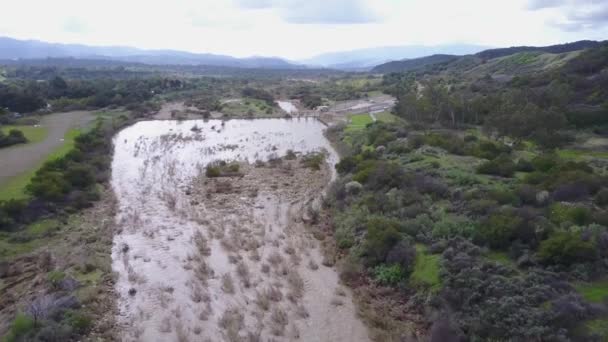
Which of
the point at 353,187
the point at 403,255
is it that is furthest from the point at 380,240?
the point at 353,187

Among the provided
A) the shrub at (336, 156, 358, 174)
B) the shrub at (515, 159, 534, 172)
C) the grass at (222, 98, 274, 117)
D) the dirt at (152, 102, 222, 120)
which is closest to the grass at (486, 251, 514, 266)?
the shrub at (515, 159, 534, 172)

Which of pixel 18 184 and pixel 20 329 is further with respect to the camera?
pixel 18 184

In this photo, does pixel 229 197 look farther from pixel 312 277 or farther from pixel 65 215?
pixel 312 277

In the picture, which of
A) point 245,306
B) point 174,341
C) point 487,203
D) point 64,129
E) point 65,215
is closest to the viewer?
point 174,341

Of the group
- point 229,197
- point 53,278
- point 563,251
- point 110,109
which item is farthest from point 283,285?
point 110,109

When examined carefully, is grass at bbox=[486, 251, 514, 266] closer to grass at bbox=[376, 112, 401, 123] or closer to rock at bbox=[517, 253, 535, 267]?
rock at bbox=[517, 253, 535, 267]

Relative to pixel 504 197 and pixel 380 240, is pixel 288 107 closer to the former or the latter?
pixel 504 197
